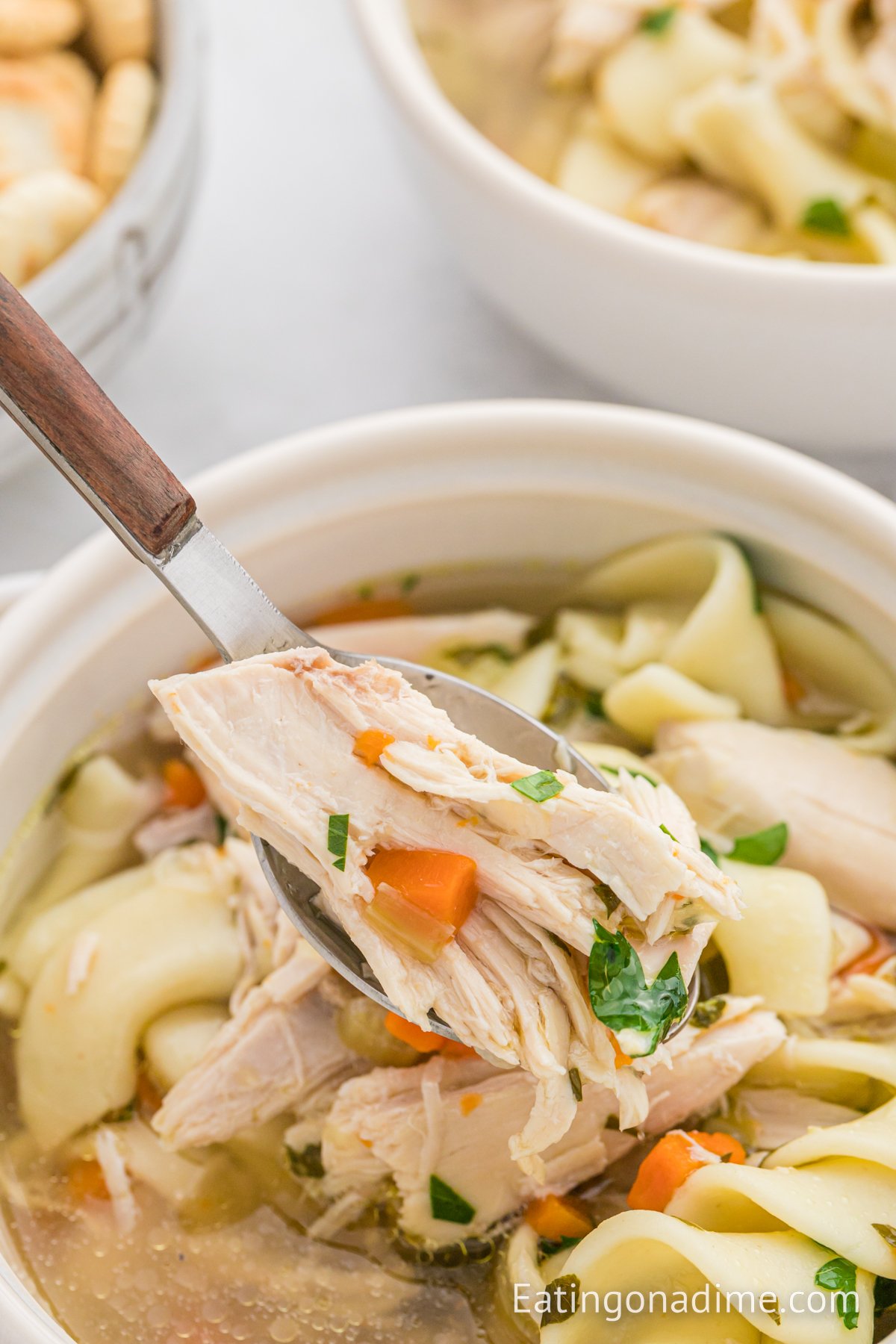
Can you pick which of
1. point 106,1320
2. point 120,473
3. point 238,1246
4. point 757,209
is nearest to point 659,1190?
point 238,1246

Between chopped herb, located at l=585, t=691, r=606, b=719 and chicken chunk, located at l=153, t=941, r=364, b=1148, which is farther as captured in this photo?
chopped herb, located at l=585, t=691, r=606, b=719

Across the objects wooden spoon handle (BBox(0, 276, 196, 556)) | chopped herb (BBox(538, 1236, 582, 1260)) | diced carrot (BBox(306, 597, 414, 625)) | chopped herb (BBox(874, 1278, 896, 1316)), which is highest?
wooden spoon handle (BBox(0, 276, 196, 556))

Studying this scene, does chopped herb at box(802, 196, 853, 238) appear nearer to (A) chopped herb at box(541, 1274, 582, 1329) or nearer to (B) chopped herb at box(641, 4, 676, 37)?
(B) chopped herb at box(641, 4, 676, 37)

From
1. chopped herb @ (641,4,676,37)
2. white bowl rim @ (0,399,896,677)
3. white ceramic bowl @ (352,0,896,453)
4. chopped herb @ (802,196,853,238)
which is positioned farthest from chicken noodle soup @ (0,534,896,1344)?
chopped herb @ (641,4,676,37)

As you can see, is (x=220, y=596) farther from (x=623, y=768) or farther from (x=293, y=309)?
(x=293, y=309)

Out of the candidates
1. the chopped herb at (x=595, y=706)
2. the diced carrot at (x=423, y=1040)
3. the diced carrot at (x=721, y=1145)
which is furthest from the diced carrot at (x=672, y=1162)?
the chopped herb at (x=595, y=706)
